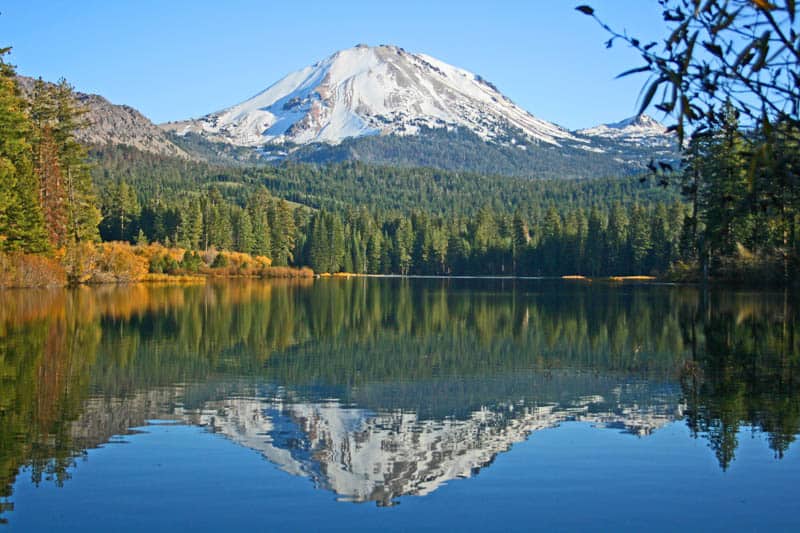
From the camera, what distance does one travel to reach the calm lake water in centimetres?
870

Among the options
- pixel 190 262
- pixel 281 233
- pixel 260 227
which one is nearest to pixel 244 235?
pixel 260 227

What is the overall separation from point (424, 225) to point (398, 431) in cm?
14169

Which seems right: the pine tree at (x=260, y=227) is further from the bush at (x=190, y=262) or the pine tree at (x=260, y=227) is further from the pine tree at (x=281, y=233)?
the bush at (x=190, y=262)

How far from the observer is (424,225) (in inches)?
6063

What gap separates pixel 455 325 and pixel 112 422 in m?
19.5

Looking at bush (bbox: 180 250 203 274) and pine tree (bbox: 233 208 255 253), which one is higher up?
pine tree (bbox: 233 208 255 253)


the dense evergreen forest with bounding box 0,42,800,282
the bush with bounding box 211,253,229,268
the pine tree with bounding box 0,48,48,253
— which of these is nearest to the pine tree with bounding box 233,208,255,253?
the dense evergreen forest with bounding box 0,42,800,282

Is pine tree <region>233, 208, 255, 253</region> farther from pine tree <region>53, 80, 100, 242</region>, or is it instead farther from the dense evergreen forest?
→ pine tree <region>53, 80, 100, 242</region>

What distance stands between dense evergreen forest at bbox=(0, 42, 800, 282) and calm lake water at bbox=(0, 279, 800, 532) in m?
3.16

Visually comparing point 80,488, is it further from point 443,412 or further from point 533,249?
point 533,249

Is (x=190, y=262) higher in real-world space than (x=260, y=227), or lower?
lower

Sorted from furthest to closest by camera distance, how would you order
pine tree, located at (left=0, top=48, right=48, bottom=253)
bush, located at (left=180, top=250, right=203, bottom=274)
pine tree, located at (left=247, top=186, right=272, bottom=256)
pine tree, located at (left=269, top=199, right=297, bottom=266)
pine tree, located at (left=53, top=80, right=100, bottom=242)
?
1. pine tree, located at (left=269, top=199, right=297, bottom=266)
2. pine tree, located at (left=247, top=186, right=272, bottom=256)
3. bush, located at (left=180, top=250, right=203, bottom=274)
4. pine tree, located at (left=53, top=80, right=100, bottom=242)
5. pine tree, located at (left=0, top=48, right=48, bottom=253)

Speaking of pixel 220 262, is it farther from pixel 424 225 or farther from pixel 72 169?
pixel 424 225

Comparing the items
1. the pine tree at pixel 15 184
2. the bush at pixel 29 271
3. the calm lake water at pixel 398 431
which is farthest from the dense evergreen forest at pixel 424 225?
the calm lake water at pixel 398 431
